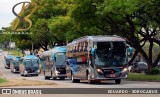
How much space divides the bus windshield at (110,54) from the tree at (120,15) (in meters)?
4.53

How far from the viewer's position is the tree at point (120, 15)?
113 feet

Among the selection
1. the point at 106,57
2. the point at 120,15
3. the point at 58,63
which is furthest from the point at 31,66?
the point at 106,57

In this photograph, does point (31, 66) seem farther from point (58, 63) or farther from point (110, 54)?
point (110, 54)

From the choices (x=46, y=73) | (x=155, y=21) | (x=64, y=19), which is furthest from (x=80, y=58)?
(x=64, y=19)

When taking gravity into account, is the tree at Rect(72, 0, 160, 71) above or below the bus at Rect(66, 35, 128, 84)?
above

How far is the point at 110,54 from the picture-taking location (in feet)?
100

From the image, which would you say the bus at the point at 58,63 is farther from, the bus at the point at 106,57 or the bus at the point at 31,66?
the bus at the point at 31,66

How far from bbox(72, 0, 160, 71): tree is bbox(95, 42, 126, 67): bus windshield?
4535 millimetres

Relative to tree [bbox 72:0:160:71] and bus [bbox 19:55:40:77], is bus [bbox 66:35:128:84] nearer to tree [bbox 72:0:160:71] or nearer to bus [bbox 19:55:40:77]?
tree [bbox 72:0:160:71]

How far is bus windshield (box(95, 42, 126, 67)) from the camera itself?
30.5 meters

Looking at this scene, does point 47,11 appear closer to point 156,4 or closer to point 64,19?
point 64,19

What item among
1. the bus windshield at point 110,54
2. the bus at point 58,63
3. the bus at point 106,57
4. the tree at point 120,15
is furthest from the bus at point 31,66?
the bus windshield at point 110,54

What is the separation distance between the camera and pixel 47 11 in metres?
68.9

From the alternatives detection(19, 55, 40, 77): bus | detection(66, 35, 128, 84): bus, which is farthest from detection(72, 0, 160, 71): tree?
detection(19, 55, 40, 77): bus
